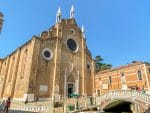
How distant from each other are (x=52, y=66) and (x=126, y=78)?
445 inches

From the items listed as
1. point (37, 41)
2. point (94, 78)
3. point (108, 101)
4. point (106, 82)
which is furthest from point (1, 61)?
point (108, 101)

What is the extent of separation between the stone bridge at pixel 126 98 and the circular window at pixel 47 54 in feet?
30.7

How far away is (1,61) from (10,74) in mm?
7742

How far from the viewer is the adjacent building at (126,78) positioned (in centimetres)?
2249

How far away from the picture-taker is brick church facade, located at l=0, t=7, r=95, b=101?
74.2 ft

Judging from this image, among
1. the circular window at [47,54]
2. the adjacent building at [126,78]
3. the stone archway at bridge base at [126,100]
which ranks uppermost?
the circular window at [47,54]

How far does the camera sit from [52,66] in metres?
24.8

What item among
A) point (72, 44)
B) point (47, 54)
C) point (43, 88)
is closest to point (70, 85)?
point (43, 88)

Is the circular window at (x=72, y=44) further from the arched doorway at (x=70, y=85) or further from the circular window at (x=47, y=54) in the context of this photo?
the arched doorway at (x=70, y=85)

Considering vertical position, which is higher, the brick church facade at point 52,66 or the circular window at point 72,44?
the circular window at point 72,44

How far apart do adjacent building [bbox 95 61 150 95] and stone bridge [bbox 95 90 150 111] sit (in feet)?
19.6

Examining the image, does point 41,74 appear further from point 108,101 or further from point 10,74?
point 108,101

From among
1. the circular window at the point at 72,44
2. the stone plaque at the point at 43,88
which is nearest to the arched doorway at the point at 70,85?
the stone plaque at the point at 43,88

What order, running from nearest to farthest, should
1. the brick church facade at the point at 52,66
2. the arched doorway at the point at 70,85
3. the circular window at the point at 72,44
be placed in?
the brick church facade at the point at 52,66 < the arched doorway at the point at 70,85 < the circular window at the point at 72,44
